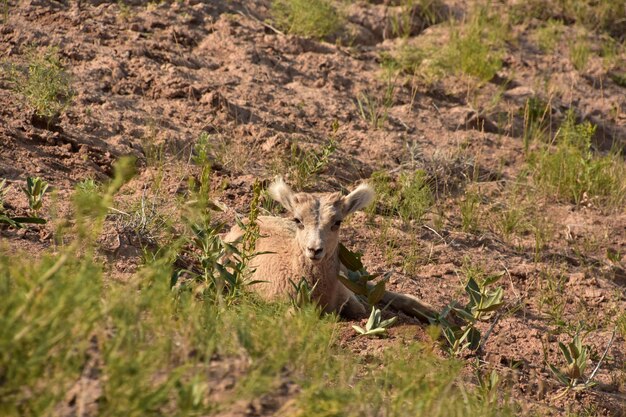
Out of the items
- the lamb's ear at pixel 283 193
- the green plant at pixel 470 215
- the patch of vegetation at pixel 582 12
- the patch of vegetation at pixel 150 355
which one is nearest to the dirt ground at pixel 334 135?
the green plant at pixel 470 215

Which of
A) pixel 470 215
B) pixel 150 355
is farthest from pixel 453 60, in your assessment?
pixel 150 355

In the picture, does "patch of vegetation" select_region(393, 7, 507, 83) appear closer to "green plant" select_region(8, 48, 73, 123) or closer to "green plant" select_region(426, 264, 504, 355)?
"green plant" select_region(8, 48, 73, 123)

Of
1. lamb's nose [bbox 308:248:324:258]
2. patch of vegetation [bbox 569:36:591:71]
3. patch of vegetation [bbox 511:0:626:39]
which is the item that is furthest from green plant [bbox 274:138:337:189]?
patch of vegetation [bbox 511:0:626:39]

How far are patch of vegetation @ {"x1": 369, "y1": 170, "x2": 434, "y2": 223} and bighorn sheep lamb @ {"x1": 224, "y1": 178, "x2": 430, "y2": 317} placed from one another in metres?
1.40

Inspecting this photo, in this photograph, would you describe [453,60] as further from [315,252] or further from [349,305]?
[315,252]

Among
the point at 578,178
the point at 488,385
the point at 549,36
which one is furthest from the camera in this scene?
the point at 549,36

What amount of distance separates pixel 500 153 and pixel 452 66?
154cm

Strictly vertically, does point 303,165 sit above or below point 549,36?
below

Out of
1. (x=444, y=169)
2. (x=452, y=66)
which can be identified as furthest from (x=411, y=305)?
(x=452, y=66)

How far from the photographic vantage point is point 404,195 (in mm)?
9336

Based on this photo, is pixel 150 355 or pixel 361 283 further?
pixel 361 283

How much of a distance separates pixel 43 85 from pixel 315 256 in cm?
348

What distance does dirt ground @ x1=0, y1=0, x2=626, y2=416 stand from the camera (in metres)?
7.74

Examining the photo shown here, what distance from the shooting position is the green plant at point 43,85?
8947mm
